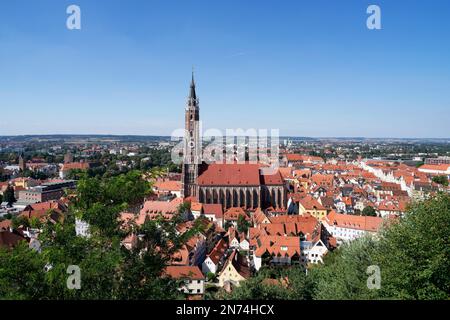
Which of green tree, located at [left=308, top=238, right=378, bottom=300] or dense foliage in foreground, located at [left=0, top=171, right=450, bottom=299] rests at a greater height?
dense foliage in foreground, located at [left=0, top=171, right=450, bottom=299]

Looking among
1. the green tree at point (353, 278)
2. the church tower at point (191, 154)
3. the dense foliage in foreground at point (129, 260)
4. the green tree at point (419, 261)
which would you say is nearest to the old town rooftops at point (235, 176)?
the church tower at point (191, 154)

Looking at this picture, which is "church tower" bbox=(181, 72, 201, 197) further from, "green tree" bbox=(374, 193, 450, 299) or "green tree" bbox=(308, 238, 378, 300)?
"green tree" bbox=(374, 193, 450, 299)

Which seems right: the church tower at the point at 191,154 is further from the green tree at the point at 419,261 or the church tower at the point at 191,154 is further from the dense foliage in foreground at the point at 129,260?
the green tree at the point at 419,261

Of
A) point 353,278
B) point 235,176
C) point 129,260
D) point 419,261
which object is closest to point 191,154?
point 235,176

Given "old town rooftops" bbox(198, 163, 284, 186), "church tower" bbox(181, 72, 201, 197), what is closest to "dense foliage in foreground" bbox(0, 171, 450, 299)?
"old town rooftops" bbox(198, 163, 284, 186)

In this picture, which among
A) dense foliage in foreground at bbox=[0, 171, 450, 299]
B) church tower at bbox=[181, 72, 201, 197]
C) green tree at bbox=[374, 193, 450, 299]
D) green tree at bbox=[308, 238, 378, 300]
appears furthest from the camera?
church tower at bbox=[181, 72, 201, 197]

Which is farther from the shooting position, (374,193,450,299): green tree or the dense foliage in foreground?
(374,193,450,299): green tree

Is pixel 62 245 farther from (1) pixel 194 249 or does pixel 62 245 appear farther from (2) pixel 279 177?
(2) pixel 279 177

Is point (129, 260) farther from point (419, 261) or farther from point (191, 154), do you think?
point (191, 154)

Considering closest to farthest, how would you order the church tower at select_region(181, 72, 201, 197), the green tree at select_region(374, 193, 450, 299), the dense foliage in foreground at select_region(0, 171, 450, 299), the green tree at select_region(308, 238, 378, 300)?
the dense foliage in foreground at select_region(0, 171, 450, 299) → the green tree at select_region(374, 193, 450, 299) → the green tree at select_region(308, 238, 378, 300) → the church tower at select_region(181, 72, 201, 197)
